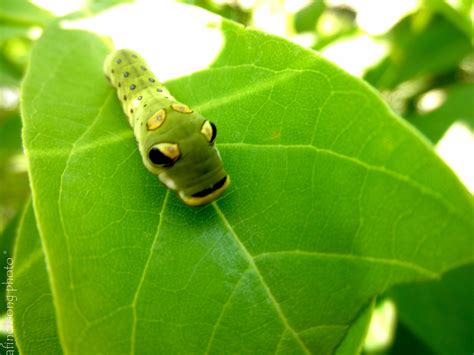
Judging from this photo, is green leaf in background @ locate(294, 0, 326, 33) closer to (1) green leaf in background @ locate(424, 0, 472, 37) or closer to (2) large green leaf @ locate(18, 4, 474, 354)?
(1) green leaf in background @ locate(424, 0, 472, 37)

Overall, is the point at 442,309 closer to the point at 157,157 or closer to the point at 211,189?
the point at 211,189

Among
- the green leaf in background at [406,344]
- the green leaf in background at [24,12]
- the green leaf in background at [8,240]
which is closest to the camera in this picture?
the green leaf in background at [24,12]

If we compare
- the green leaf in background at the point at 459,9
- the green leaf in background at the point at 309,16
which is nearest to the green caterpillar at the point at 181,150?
the green leaf in background at the point at 459,9

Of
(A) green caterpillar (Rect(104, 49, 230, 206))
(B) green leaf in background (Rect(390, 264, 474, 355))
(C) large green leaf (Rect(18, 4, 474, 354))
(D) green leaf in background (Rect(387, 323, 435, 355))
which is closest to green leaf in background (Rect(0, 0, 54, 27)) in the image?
(C) large green leaf (Rect(18, 4, 474, 354))

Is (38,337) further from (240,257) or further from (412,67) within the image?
(412,67)

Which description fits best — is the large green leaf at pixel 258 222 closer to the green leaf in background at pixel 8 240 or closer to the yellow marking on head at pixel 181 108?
the yellow marking on head at pixel 181 108

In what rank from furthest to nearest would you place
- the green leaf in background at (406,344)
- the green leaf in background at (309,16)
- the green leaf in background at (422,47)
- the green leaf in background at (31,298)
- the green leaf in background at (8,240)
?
the green leaf in background at (309,16) < the green leaf in background at (422,47) < the green leaf in background at (406,344) < the green leaf in background at (8,240) < the green leaf in background at (31,298)

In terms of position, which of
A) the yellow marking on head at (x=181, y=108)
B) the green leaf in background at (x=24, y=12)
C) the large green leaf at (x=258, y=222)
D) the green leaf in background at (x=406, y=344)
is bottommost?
the green leaf in background at (x=406, y=344)

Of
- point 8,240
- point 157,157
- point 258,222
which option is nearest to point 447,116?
point 258,222
